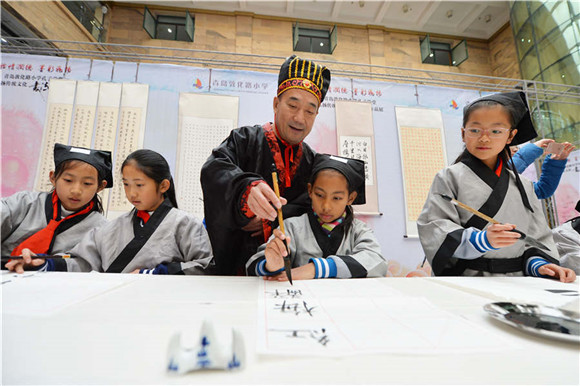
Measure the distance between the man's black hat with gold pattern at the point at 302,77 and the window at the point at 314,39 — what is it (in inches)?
184

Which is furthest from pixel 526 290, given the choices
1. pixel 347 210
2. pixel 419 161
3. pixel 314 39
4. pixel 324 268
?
pixel 314 39

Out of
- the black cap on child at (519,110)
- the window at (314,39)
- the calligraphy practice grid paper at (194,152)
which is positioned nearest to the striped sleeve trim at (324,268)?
the black cap on child at (519,110)

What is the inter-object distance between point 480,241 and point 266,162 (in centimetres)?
92

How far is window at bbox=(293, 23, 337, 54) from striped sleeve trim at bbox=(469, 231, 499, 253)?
5424 mm

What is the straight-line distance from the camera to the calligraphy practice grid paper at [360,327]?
36 centimetres

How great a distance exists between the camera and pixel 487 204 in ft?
3.81

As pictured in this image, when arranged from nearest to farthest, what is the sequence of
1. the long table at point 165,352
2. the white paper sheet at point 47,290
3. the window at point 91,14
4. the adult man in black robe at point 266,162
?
the long table at point 165,352
the white paper sheet at point 47,290
the adult man in black robe at point 266,162
the window at point 91,14

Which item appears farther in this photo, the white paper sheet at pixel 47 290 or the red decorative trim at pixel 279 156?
the red decorative trim at pixel 279 156

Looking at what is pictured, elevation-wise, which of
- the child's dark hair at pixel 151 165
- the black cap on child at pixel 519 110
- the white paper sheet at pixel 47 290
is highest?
the black cap on child at pixel 519 110

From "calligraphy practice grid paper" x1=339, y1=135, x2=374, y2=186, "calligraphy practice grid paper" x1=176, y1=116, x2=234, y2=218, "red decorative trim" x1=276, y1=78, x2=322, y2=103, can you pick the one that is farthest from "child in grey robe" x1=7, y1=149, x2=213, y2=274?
"calligraphy practice grid paper" x1=339, y1=135, x2=374, y2=186

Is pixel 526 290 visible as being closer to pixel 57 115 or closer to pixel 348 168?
pixel 348 168

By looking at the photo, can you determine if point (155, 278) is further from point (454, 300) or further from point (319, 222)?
point (454, 300)

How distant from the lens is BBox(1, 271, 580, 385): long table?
0.29 m

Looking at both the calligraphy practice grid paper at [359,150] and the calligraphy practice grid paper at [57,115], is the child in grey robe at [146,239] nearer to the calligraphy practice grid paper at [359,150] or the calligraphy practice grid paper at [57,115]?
the calligraphy practice grid paper at [57,115]
